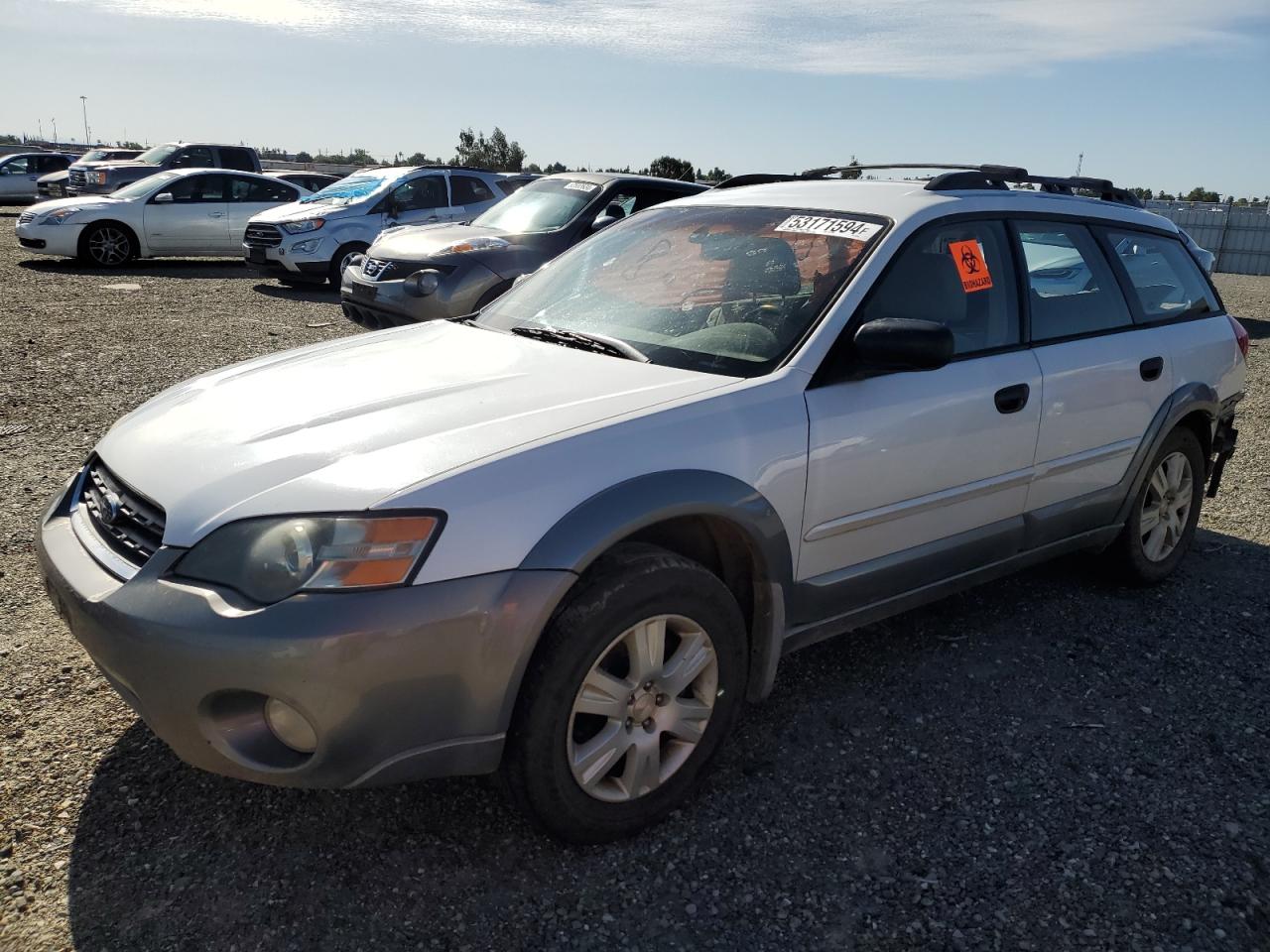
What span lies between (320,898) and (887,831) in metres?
1.48

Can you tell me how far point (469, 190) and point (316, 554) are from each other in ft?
40.6

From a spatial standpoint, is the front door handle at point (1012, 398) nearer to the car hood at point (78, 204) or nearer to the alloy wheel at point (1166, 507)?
the alloy wheel at point (1166, 507)

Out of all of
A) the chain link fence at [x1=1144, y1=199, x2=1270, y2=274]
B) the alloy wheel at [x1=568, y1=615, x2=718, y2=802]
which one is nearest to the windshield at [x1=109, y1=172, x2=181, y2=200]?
the alloy wheel at [x1=568, y1=615, x2=718, y2=802]

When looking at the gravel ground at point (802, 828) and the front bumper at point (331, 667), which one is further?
the gravel ground at point (802, 828)

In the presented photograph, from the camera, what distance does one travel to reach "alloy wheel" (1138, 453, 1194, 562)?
4.39 m

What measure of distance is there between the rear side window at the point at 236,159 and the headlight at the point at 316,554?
747 inches

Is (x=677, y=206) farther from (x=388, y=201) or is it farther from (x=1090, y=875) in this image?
(x=388, y=201)

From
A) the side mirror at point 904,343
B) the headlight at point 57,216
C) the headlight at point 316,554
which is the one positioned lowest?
the headlight at point 57,216

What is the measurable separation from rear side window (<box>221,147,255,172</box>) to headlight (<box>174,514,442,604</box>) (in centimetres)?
1896

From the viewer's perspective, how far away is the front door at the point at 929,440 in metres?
2.99

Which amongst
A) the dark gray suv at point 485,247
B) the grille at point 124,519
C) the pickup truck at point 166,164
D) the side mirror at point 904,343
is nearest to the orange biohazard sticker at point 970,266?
the side mirror at point 904,343

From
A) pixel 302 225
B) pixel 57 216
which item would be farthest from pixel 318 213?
pixel 57 216

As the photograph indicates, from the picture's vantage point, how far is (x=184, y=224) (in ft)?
49.6

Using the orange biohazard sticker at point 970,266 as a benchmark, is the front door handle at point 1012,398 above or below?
below
